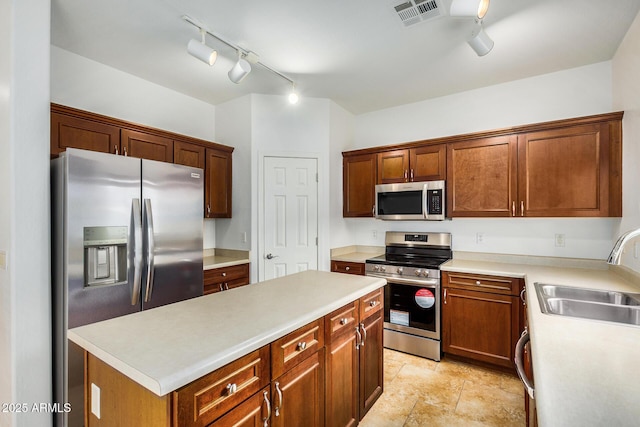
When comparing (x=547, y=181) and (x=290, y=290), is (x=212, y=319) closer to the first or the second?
(x=290, y=290)

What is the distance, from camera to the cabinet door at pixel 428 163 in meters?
3.17

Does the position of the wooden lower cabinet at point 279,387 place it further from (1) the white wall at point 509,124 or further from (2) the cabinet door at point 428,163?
(1) the white wall at point 509,124

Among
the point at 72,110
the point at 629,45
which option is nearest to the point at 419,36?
the point at 629,45

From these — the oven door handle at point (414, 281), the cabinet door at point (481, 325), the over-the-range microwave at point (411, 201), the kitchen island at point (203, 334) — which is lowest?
the cabinet door at point (481, 325)

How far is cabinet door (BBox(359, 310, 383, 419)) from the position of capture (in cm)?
192

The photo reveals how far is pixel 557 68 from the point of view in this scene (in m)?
2.84

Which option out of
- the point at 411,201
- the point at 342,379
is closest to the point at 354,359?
the point at 342,379

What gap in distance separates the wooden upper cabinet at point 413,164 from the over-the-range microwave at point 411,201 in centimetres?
9

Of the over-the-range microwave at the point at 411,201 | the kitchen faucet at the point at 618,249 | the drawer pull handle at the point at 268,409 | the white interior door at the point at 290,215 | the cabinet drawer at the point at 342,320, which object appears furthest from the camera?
the white interior door at the point at 290,215

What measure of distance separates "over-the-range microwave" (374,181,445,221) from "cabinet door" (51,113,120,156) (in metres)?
2.64

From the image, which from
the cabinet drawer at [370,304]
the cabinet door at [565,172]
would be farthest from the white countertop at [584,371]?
the cabinet door at [565,172]

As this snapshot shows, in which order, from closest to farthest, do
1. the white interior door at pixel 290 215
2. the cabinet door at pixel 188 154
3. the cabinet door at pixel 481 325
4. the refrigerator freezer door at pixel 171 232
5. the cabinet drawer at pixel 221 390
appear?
1. the cabinet drawer at pixel 221 390
2. the refrigerator freezer door at pixel 171 232
3. the cabinet door at pixel 481 325
4. the cabinet door at pixel 188 154
5. the white interior door at pixel 290 215

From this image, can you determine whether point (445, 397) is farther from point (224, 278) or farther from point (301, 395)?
point (224, 278)

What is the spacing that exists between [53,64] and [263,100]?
→ 1.84m
